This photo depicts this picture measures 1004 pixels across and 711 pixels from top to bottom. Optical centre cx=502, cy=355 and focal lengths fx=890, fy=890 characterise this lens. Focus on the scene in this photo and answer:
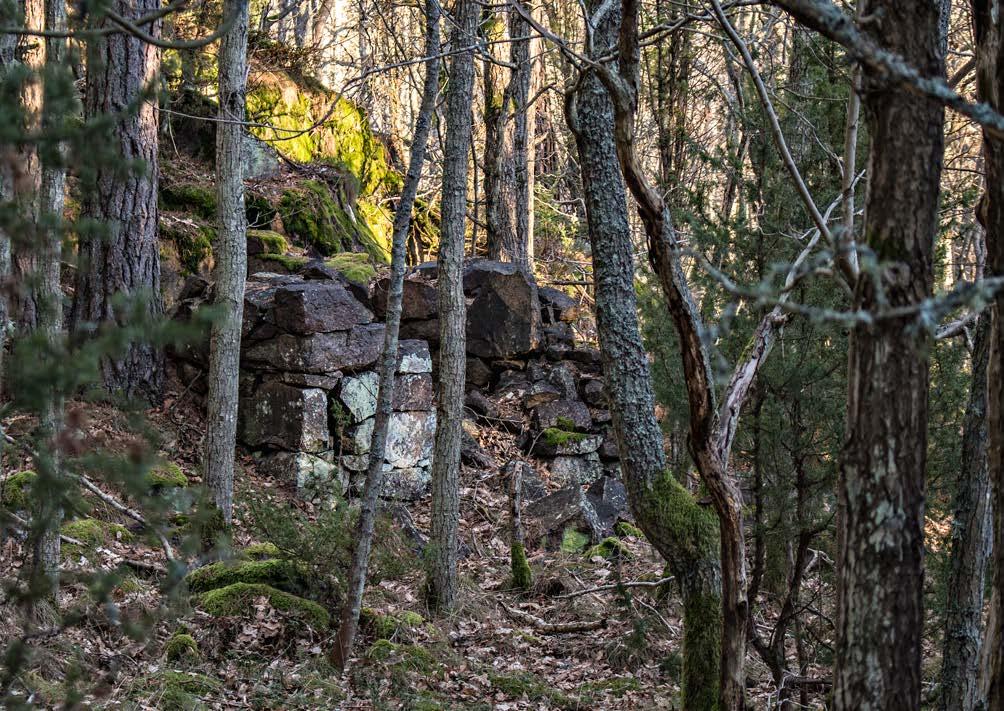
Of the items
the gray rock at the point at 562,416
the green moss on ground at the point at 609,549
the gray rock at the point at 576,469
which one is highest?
the gray rock at the point at 562,416

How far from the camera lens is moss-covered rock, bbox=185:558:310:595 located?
6.82m

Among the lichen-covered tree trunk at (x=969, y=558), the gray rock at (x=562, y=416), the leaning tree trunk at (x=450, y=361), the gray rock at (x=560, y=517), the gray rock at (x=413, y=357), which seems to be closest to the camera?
the lichen-covered tree trunk at (x=969, y=558)

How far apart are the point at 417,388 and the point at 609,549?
296 centimetres

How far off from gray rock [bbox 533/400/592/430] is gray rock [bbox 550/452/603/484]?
1.46ft

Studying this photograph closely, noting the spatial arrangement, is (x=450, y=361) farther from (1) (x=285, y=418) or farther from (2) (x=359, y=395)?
(1) (x=285, y=418)

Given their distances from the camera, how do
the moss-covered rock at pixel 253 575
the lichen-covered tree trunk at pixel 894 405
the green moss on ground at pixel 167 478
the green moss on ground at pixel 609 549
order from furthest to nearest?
the green moss on ground at pixel 609 549
the green moss on ground at pixel 167 478
the moss-covered rock at pixel 253 575
the lichen-covered tree trunk at pixel 894 405

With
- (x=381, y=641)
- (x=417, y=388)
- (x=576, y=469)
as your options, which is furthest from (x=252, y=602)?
(x=576, y=469)

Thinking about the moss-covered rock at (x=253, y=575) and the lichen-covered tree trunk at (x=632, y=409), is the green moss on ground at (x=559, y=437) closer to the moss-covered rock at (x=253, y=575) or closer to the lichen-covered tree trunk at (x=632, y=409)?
the moss-covered rock at (x=253, y=575)

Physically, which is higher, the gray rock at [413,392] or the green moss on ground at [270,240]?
the green moss on ground at [270,240]

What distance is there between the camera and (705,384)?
14.7 ft

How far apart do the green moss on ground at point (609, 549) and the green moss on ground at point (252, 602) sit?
3.71 metres

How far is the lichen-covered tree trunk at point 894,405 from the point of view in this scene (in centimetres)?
270

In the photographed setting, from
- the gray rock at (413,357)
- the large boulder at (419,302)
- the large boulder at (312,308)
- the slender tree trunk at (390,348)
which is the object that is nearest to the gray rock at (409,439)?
the gray rock at (413,357)

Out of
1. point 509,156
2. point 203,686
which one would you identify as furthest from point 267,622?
point 509,156
